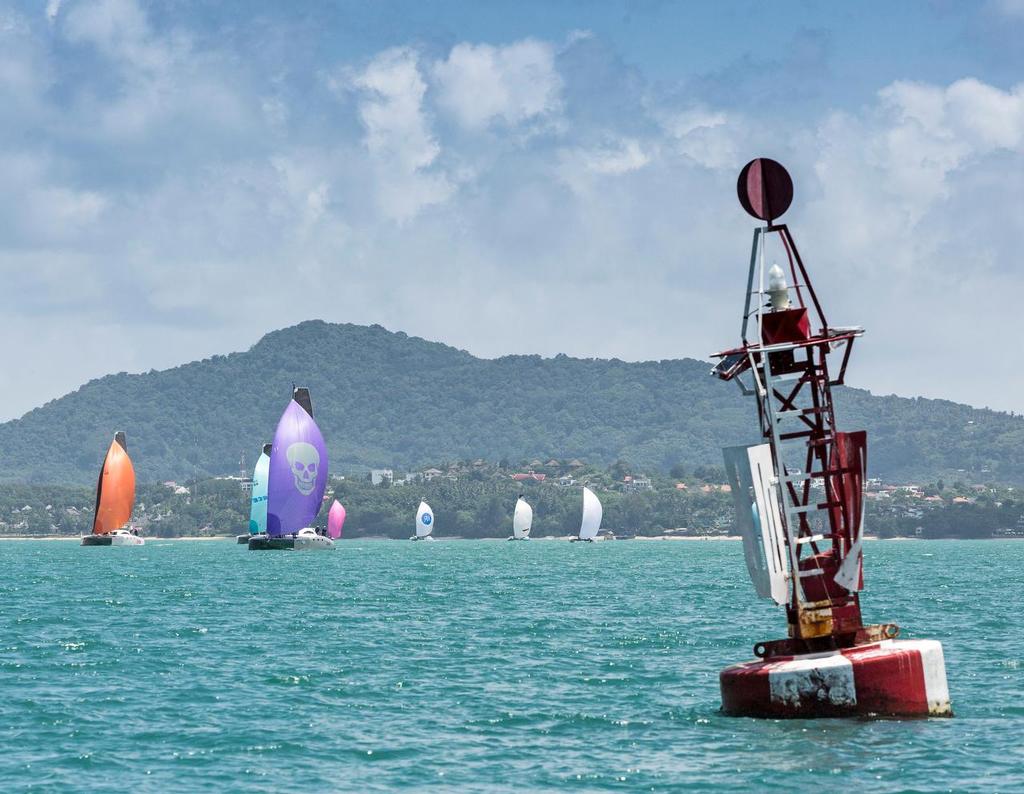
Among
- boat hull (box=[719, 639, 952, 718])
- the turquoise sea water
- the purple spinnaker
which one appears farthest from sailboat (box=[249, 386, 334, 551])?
boat hull (box=[719, 639, 952, 718])

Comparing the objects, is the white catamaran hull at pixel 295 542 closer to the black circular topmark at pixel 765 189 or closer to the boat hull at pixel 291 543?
the boat hull at pixel 291 543

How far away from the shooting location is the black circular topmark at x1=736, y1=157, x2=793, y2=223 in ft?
88.6

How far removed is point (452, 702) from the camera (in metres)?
30.2

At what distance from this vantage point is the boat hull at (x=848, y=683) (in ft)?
82.4

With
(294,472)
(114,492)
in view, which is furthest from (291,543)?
(114,492)

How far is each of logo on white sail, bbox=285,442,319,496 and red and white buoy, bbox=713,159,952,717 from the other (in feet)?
281

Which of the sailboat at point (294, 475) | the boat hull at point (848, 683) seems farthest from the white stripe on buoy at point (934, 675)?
the sailboat at point (294, 475)

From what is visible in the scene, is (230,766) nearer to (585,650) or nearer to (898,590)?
(585,650)

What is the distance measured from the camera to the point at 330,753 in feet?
82.3

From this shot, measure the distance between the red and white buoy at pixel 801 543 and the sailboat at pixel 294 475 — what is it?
3327 inches

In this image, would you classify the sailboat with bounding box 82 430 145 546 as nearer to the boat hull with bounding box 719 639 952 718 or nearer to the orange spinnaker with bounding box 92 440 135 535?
the orange spinnaker with bounding box 92 440 135 535

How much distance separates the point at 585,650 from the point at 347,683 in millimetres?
8676

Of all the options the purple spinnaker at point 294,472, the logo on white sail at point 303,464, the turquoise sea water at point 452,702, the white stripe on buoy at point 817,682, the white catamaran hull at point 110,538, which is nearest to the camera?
the turquoise sea water at point 452,702

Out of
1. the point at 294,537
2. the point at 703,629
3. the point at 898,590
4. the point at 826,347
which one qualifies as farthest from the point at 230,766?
the point at 294,537
